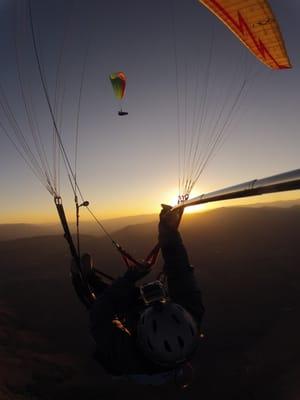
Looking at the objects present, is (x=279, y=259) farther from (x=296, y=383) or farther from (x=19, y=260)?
(x=19, y=260)

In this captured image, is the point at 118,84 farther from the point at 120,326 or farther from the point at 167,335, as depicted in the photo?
the point at 167,335

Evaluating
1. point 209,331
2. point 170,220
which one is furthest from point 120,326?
point 209,331

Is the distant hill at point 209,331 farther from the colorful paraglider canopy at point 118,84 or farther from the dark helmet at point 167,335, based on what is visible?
the dark helmet at point 167,335

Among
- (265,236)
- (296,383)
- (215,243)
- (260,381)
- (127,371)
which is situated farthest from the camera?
(265,236)

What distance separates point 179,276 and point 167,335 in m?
1.34

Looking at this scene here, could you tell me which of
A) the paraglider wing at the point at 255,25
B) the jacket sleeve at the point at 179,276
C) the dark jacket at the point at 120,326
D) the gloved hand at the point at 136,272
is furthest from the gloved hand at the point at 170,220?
the paraglider wing at the point at 255,25

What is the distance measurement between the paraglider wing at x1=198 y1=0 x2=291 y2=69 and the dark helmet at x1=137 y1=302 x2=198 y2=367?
9.21 meters

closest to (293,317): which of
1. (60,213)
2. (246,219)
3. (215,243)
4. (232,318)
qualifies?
(232,318)

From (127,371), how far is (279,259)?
68.8 meters

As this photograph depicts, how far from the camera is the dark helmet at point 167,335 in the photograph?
220 inches

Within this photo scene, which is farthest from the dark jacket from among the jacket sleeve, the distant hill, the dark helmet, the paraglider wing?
the distant hill

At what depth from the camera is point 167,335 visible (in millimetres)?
5637

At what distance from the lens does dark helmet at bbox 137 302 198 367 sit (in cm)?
558

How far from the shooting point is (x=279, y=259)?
68.8 m
